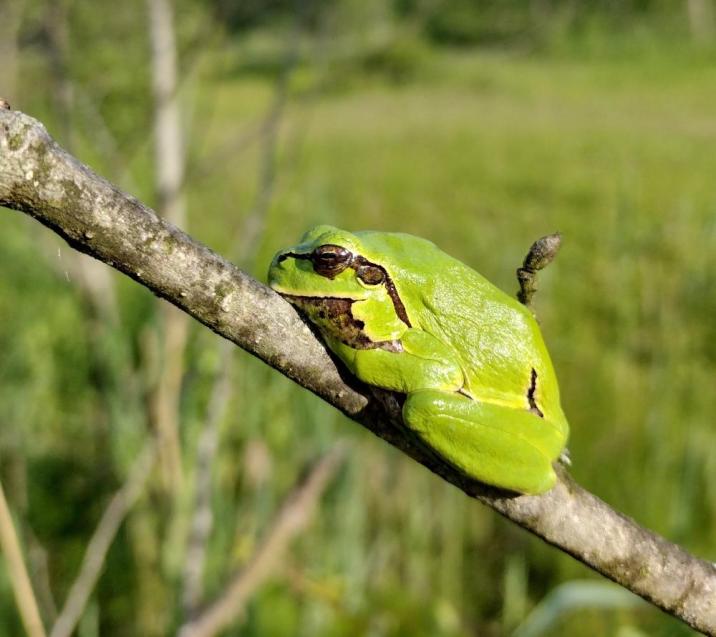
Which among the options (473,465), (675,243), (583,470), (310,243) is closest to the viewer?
(473,465)

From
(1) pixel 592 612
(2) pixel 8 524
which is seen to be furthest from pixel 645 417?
(2) pixel 8 524

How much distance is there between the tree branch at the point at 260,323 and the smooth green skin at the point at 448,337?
9 centimetres

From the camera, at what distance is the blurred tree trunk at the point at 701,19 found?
22.9 feet

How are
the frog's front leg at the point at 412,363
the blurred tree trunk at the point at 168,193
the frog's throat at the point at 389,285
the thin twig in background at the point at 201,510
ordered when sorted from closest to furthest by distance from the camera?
1. the frog's front leg at the point at 412,363
2. the frog's throat at the point at 389,285
3. the thin twig in background at the point at 201,510
4. the blurred tree trunk at the point at 168,193

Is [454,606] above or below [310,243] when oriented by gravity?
below

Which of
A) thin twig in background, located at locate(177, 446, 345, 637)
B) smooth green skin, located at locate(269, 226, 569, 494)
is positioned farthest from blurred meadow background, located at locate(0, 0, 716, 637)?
smooth green skin, located at locate(269, 226, 569, 494)

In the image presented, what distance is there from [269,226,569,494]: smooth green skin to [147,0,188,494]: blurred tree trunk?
52 cm

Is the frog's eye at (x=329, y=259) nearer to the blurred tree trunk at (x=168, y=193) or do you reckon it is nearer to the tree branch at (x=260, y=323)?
the tree branch at (x=260, y=323)

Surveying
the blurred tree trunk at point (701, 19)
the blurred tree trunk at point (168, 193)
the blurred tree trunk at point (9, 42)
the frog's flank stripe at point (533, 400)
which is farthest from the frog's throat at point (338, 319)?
the blurred tree trunk at point (701, 19)

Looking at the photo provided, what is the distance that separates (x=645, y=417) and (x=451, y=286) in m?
1.23

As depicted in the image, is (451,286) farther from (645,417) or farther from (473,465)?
(645,417)

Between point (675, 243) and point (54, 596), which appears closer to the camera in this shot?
point (54, 596)

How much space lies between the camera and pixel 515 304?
23.9 inches

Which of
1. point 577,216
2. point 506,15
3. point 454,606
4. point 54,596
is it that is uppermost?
point 506,15
